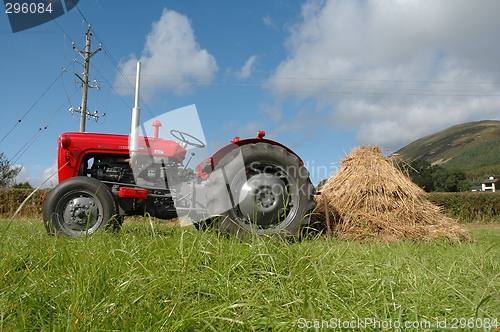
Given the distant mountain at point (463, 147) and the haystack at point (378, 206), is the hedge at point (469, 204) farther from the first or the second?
the distant mountain at point (463, 147)

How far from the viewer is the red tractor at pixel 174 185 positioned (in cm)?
328

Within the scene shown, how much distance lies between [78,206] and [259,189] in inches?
75.6

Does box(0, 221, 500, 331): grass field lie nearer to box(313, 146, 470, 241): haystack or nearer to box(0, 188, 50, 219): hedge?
box(313, 146, 470, 241): haystack

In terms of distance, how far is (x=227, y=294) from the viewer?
1535 millimetres

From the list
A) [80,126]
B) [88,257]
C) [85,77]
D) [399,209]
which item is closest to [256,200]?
[88,257]

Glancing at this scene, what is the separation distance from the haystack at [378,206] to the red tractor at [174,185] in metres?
0.96

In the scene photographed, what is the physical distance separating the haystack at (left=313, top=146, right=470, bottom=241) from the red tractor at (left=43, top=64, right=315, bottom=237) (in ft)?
3.15

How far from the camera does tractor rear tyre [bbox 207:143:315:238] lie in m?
3.22

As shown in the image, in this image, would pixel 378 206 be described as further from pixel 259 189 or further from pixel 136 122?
pixel 136 122

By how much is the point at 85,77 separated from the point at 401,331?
2165 cm

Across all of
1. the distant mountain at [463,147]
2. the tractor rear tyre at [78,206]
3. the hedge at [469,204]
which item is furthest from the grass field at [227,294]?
the distant mountain at [463,147]

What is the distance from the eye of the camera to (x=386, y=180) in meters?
4.99

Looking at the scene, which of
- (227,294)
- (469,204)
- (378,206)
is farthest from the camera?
(469,204)

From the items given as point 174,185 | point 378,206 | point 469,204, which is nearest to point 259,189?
point 174,185
